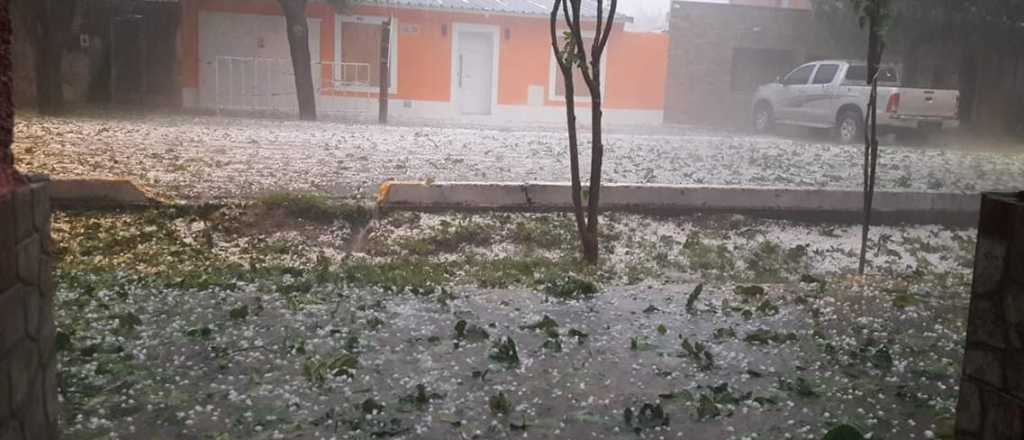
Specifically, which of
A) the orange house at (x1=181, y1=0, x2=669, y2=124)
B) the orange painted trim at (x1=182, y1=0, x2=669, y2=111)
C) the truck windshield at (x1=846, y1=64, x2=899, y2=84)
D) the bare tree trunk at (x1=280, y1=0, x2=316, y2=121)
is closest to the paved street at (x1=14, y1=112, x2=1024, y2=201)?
the bare tree trunk at (x1=280, y1=0, x2=316, y2=121)

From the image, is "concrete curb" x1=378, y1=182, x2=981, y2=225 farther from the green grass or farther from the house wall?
the house wall

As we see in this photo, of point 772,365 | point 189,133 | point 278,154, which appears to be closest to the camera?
point 772,365

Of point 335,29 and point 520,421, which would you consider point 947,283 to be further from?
point 335,29

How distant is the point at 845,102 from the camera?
17.0 m

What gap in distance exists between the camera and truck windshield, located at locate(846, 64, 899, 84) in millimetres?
17422

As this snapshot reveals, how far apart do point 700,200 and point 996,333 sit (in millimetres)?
4727

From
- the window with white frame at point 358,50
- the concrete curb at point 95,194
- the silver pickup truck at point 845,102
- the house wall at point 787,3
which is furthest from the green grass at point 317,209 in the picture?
the house wall at point 787,3

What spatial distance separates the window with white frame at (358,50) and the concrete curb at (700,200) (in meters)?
13.7

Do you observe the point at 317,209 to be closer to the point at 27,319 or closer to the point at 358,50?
the point at 27,319

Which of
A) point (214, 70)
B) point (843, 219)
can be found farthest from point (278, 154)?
point (214, 70)

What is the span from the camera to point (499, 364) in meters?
3.64

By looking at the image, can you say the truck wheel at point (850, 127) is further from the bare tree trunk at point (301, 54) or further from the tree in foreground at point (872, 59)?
the tree in foreground at point (872, 59)

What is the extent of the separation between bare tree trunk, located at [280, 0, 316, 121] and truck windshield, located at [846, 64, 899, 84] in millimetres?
10267

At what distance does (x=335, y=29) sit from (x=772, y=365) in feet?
58.9
